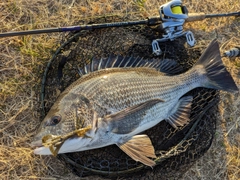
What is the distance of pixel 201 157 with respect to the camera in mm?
3674

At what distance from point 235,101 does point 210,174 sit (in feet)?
3.30

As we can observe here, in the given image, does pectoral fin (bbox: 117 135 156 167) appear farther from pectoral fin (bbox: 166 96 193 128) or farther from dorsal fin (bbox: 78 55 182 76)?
dorsal fin (bbox: 78 55 182 76)

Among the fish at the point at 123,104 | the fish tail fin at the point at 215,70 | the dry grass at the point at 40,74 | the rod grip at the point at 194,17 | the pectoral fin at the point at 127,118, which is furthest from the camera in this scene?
the rod grip at the point at 194,17

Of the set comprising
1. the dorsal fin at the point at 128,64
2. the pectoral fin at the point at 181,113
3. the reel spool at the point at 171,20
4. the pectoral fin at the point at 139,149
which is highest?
the reel spool at the point at 171,20

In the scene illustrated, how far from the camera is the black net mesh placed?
3.20m

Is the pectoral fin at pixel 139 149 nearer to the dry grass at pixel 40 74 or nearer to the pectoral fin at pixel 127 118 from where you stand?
the pectoral fin at pixel 127 118

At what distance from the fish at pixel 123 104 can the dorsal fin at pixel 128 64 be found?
0.03 ft

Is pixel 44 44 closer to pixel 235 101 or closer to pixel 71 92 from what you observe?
pixel 71 92

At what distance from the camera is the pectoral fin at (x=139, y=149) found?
2.94m

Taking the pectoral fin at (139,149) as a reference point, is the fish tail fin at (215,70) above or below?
above

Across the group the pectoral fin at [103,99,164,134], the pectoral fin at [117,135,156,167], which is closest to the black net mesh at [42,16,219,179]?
the pectoral fin at [117,135,156,167]

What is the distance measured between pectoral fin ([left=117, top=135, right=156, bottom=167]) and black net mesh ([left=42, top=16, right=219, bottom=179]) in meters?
0.23

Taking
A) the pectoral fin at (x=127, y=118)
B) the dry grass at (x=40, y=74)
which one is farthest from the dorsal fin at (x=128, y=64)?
the dry grass at (x=40, y=74)

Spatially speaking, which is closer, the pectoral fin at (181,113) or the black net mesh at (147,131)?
the black net mesh at (147,131)
